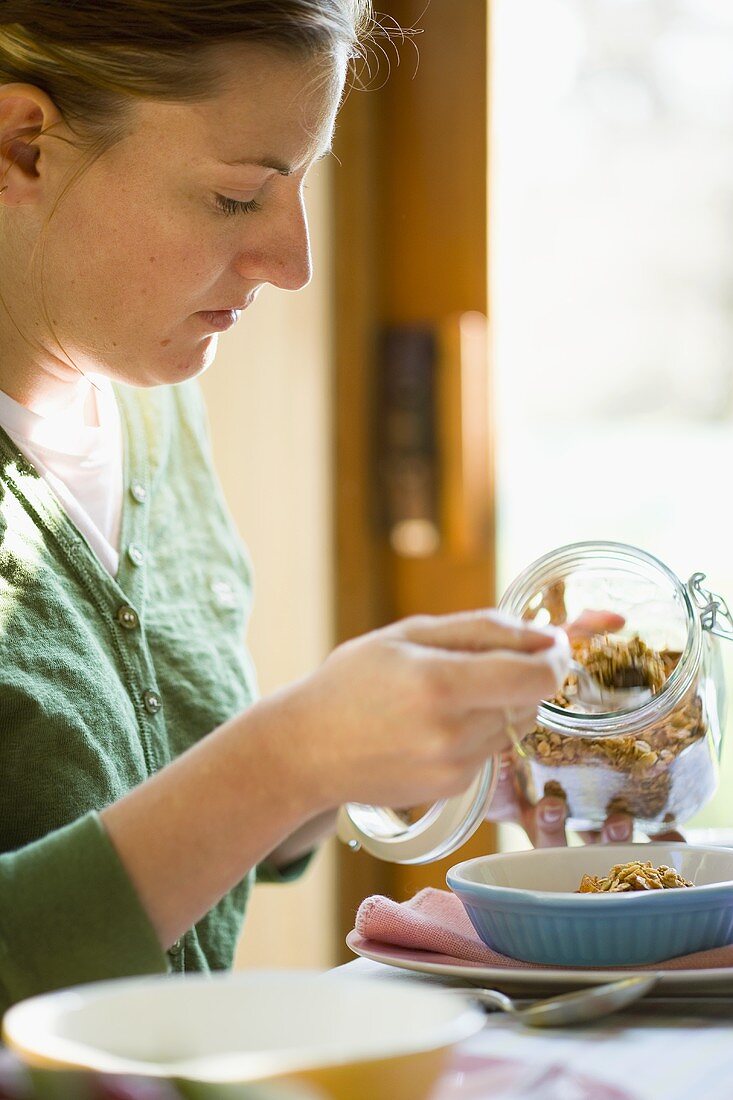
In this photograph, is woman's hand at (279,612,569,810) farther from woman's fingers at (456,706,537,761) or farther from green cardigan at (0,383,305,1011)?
green cardigan at (0,383,305,1011)

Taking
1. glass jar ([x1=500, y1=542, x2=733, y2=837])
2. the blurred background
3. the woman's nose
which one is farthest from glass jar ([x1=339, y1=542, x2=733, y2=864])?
the blurred background

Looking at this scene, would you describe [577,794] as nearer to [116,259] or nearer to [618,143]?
[116,259]

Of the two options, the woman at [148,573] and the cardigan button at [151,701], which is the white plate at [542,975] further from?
the cardigan button at [151,701]

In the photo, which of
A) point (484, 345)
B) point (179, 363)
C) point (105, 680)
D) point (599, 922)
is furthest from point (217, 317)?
point (484, 345)

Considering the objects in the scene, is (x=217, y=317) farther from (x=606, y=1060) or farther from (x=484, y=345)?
(x=484, y=345)

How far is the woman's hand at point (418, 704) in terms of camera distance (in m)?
0.55

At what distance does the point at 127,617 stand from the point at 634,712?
37 cm

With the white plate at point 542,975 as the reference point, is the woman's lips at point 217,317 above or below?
above

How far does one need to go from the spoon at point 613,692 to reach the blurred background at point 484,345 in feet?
3.64

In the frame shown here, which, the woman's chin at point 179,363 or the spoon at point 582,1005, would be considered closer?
the spoon at point 582,1005

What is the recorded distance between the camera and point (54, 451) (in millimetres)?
955

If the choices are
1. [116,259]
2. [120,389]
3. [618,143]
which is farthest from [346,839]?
[618,143]

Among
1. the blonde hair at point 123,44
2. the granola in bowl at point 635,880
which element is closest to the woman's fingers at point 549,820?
the granola in bowl at point 635,880

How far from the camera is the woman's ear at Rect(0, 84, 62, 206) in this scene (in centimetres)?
83
